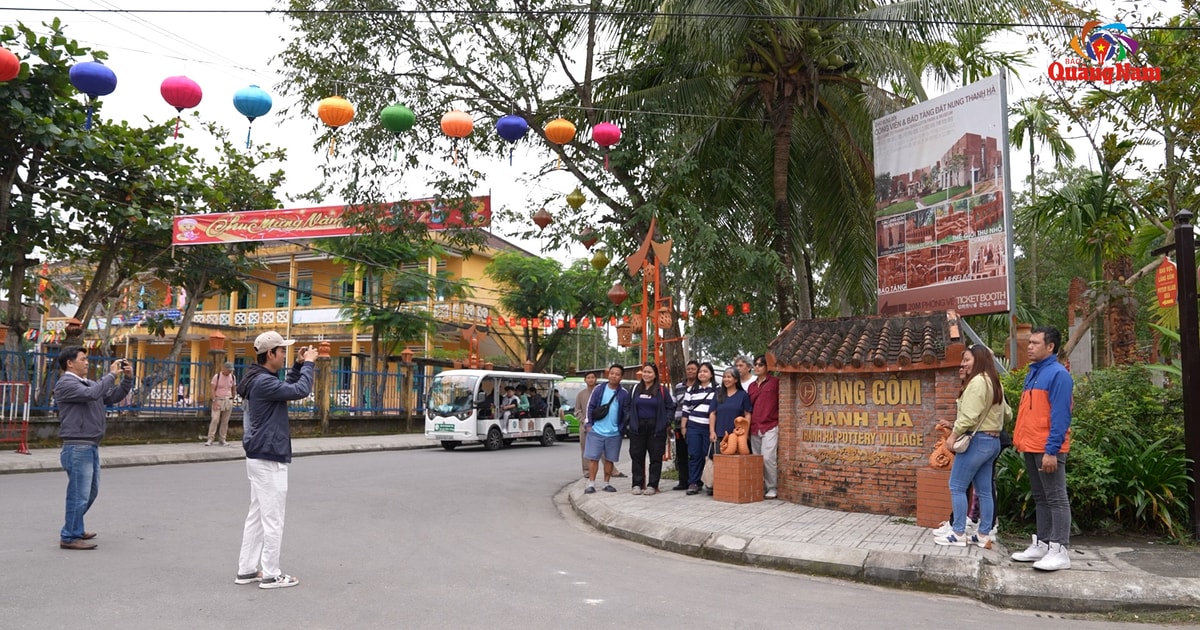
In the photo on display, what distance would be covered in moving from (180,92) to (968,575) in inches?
357

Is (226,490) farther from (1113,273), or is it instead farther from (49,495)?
(1113,273)

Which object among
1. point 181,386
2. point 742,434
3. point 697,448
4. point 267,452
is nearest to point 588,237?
point 697,448

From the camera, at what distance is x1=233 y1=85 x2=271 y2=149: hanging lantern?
9.75 m

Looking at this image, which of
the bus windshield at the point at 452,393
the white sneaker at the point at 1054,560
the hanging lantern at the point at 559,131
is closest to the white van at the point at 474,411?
the bus windshield at the point at 452,393

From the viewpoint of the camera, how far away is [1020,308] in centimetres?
1966

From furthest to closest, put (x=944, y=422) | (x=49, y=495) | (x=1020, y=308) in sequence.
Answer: (x=1020, y=308), (x=49, y=495), (x=944, y=422)

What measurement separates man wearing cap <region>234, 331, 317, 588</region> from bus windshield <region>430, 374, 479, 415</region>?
16063 millimetres

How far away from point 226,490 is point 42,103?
9232 mm

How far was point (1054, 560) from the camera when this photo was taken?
6680 millimetres

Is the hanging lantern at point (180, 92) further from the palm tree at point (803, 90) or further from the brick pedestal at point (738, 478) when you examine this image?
the brick pedestal at point (738, 478)

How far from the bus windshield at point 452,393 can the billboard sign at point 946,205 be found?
41.0ft

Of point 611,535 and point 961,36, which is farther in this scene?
point 961,36

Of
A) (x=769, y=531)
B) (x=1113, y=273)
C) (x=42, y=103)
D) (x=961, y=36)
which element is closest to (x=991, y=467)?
(x=769, y=531)

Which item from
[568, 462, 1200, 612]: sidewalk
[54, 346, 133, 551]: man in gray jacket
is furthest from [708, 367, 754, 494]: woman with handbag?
[54, 346, 133, 551]: man in gray jacket
